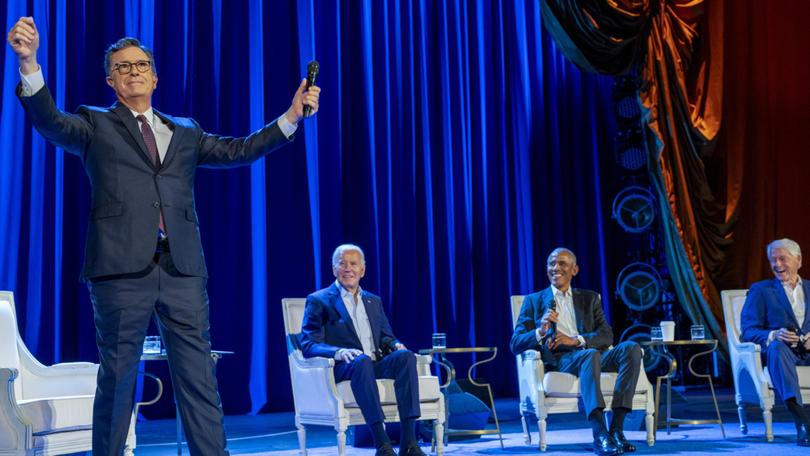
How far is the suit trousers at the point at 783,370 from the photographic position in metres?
4.69

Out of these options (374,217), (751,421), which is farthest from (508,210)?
(751,421)

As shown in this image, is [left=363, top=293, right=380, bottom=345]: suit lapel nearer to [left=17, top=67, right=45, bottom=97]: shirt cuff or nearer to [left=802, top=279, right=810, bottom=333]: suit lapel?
[left=802, top=279, right=810, bottom=333]: suit lapel

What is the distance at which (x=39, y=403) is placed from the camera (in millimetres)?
3297

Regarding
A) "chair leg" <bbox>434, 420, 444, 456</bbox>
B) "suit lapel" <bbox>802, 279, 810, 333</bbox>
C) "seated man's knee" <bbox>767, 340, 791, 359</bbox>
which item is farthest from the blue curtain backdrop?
"seated man's knee" <bbox>767, 340, 791, 359</bbox>

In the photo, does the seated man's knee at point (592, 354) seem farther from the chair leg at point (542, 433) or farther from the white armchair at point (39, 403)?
the white armchair at point (39, 403)

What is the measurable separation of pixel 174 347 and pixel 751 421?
4.46 meters

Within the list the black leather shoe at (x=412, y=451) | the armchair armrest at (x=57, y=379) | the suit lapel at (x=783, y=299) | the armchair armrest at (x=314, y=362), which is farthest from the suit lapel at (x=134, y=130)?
the suit lapel at (x=783, y=299)

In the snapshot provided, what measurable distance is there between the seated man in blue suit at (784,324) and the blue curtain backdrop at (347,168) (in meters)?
2.79

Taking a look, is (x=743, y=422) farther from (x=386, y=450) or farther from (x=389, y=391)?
(x=386, y=450)

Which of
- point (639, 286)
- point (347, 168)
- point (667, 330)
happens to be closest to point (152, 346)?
point (667, 330)

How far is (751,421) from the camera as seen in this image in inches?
230

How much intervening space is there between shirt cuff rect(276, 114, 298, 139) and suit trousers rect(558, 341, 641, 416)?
7.58ft

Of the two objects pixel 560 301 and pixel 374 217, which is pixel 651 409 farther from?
pixel 374 217

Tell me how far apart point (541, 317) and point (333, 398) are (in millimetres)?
1290
